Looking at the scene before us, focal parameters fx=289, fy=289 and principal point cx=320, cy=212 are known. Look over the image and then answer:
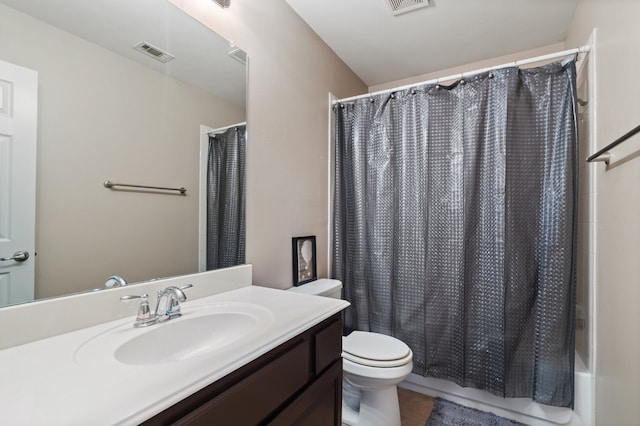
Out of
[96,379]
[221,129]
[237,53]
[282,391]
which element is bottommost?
[282,391]

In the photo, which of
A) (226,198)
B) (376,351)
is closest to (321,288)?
(376,351)

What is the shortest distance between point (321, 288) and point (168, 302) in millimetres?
961

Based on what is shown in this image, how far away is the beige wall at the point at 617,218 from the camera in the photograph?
98 cm

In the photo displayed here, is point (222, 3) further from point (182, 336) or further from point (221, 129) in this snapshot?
point (182, 336)

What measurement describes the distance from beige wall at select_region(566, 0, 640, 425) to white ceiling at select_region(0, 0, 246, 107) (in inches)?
60.9

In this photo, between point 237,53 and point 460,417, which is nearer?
point 237,53

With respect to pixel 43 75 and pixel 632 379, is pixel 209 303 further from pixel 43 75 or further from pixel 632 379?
pixel 632 379

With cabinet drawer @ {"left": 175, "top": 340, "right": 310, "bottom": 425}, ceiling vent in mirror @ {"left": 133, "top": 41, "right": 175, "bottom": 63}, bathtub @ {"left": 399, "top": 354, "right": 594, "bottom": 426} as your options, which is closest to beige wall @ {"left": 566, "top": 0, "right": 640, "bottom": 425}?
bathtub @ {"left": 399, "top": 354, "right": 594, "bottom": 426}

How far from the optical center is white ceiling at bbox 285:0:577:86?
5.53ft

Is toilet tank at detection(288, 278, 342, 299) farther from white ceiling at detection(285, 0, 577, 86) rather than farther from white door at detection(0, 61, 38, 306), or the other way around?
white ceiling at detection(285, 0, 577, 86)

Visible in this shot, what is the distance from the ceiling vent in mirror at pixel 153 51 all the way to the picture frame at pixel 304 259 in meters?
1.08

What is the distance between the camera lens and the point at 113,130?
0.95 m

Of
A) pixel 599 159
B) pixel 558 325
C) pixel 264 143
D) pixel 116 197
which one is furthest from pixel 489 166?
pixel 116 197

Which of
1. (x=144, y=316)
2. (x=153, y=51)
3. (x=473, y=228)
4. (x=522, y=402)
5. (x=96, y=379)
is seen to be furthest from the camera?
(x=473, y=228)
